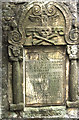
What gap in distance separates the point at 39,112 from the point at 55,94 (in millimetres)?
615

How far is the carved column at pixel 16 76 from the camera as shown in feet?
14.7

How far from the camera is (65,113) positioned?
473 cm

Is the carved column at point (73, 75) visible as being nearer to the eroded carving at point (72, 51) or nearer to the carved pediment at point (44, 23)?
the eroded carving at point (72, 51)

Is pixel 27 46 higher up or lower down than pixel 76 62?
higher up

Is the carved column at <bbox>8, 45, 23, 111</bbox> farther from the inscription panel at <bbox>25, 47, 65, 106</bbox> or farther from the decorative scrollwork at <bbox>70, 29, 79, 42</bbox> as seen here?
the decorative scrollwork at <bbox>70, 29, 79, 42</bbox>

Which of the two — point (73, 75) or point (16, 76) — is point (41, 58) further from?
point (73, 75)

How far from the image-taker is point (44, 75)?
4707 mm

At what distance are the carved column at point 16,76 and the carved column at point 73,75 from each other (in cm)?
124

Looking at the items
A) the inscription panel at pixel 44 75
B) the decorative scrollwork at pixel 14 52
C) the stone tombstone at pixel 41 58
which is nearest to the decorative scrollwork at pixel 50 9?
the stone tombstone at pixel 41 58

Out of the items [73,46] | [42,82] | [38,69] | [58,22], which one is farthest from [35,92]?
[58,22]

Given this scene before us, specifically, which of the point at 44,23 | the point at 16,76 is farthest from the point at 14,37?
the point at 16,76

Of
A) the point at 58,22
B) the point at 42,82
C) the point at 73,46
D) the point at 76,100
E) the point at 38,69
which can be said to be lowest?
the point at 76,100

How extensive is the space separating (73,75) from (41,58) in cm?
92

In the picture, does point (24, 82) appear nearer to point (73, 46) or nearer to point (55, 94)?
point (55, 94)
